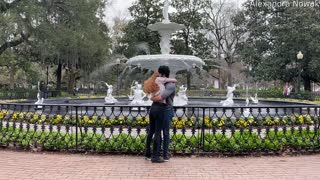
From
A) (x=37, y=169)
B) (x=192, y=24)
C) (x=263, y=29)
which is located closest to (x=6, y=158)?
(x=37, y=169)

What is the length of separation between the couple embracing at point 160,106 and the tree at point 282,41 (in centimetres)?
2640

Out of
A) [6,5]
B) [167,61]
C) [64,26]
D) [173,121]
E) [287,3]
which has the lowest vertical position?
[173,121]

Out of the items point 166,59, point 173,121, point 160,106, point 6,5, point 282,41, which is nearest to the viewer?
point 160,106

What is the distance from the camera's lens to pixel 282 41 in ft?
113

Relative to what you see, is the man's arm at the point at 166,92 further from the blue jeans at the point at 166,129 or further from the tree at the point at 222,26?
the tree at the point at 222,26

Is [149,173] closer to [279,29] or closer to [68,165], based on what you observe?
[68,165]

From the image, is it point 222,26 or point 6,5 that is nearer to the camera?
point 6,5

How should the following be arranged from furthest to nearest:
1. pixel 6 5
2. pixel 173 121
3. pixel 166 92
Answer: pixel 6 5 → pixel 173 121 → pixel 166 92

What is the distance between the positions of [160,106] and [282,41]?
3026 cm

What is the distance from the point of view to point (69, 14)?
91.7ft

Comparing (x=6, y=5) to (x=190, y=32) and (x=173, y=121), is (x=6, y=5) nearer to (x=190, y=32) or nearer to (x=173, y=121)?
(x=173, y=121)

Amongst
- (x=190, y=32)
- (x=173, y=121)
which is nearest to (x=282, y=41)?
(x=190, y=32)

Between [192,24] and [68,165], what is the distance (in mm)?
40776

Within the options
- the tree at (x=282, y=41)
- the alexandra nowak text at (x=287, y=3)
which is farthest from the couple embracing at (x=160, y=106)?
the alexandra nowak text at (x=287, y=3)
